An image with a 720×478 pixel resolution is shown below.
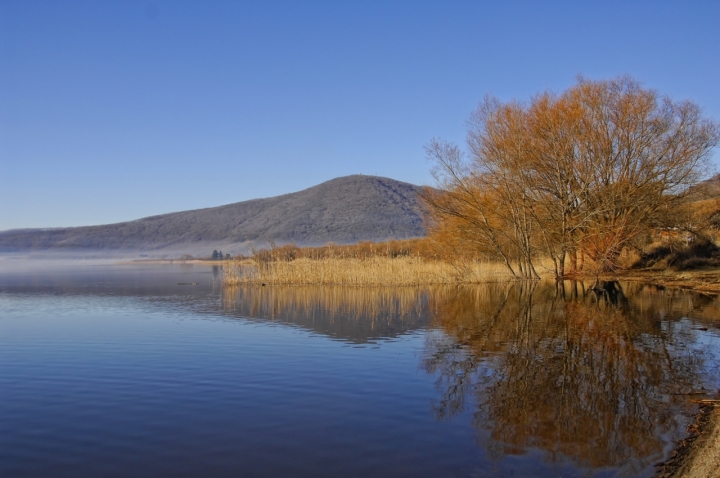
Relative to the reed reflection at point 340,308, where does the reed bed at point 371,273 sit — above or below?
above

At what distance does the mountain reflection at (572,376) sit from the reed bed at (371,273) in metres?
11.5

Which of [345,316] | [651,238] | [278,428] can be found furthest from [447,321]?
[651,238]

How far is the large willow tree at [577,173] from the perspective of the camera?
29656 millimetres

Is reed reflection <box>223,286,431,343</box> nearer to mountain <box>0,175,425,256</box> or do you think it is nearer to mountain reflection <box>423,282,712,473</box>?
mountain reflection <box>423,282,712,473</box>

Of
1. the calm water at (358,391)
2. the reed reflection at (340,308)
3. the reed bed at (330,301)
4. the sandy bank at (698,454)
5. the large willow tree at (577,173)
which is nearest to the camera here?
the sandy bank at (698,454)

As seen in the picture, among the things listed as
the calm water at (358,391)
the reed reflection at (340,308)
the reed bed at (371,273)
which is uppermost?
the reed bed at (371,273)

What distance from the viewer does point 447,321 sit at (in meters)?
17.7

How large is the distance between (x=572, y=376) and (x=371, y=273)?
21178 millimetres

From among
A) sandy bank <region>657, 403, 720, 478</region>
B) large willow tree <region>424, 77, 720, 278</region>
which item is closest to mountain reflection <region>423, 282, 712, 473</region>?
sandy bank <region>657, 403, 720, 478</region>

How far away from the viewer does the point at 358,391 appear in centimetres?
994

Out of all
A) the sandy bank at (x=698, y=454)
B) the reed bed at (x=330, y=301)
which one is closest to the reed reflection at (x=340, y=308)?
the reed bed at (x=330, y=301)

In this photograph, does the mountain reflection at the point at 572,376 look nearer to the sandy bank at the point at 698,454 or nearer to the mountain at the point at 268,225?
the sandy bank at the point at 698,454

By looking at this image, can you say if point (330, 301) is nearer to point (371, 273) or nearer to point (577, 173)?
point (371, 273)

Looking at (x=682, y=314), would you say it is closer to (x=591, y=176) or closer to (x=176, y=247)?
(x=591, y=176)
